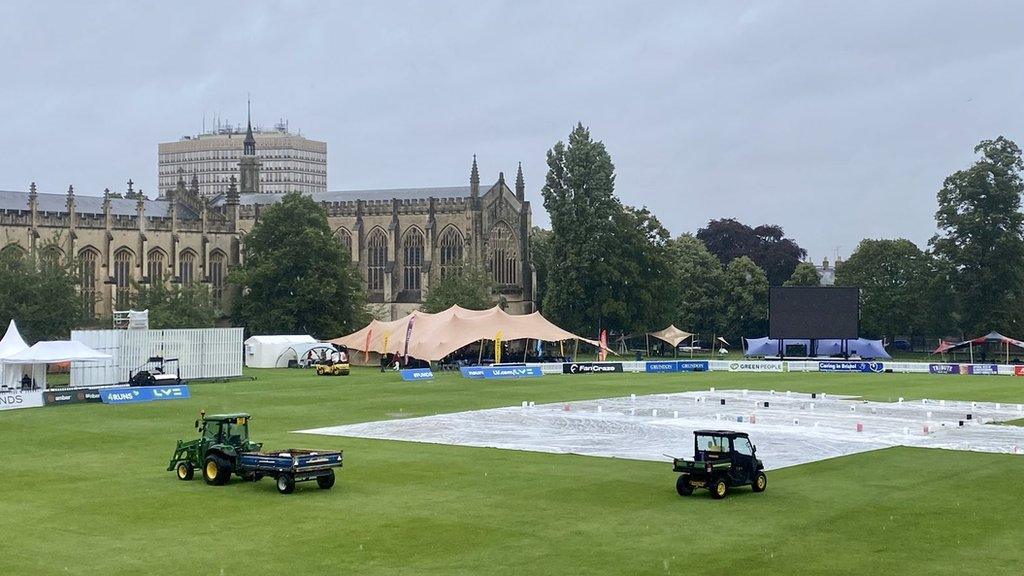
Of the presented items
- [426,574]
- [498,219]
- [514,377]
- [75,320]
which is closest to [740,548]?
[426,574]

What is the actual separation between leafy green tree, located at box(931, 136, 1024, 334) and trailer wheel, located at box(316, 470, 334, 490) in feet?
269

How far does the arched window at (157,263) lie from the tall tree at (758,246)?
2285 inches

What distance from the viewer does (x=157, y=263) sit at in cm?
11688

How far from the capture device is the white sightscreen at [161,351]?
6506cm

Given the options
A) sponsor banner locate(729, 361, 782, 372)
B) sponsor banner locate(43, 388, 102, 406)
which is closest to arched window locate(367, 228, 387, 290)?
sponsor banner locate(729, 361, 782, 372)

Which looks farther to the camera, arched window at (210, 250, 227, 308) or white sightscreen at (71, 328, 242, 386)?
arched window at (210, 250, 227, 308)

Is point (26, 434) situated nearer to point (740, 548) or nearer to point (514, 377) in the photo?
point (740, 548)

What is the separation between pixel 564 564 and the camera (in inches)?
818

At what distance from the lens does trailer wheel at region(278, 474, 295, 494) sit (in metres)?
28.1

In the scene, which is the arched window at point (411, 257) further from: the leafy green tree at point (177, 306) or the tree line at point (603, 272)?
the leafy green tree at point (177, 306)

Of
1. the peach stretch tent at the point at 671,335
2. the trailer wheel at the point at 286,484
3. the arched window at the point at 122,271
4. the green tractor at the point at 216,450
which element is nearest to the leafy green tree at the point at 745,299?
the peach stretch tent at the point at 671,335

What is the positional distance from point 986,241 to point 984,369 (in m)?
23.0

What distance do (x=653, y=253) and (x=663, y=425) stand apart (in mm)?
65525

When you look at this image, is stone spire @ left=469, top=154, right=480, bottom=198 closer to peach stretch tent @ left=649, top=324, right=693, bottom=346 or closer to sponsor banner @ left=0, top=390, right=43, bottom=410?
peach stretch tent @ left=649, top=324, right=693, bottom=346
